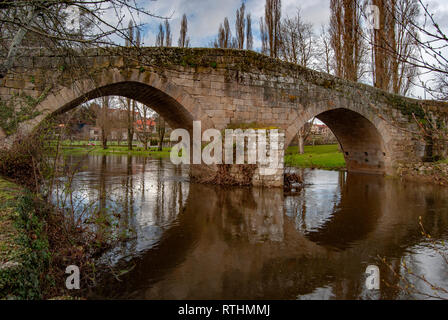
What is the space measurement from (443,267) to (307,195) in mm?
4727

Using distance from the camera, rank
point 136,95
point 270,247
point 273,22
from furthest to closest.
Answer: point 273,22 → point 136,95 → point 270,247

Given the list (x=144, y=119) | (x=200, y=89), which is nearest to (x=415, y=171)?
(x=200, y=89)

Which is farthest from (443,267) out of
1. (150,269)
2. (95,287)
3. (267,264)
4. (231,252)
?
(95,287)

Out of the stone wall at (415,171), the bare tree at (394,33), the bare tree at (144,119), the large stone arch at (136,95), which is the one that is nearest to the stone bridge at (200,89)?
the large stone arch at (136,95)

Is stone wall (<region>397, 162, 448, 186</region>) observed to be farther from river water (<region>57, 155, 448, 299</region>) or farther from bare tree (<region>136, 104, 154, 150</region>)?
bare tree (<region>136, 104, 154, 150</region>)

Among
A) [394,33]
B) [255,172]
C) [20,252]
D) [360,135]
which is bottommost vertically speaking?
[20,252]

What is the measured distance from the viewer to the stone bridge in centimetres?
679

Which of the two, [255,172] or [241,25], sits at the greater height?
[241,25]

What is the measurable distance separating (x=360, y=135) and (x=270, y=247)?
1222cm

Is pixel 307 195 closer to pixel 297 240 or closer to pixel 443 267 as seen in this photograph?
pixel 297 240

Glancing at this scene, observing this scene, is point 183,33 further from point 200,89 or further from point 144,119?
point 200,89

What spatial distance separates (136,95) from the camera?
972 cm

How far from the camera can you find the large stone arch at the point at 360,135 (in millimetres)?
12570

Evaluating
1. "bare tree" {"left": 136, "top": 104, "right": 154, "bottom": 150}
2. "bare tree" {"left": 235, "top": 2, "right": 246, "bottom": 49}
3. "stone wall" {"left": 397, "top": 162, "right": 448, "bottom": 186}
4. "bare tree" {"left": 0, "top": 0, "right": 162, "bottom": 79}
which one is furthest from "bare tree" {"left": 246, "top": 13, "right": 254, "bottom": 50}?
"bare tree" {"left": 0, "top": 0, "right": 162, "bottom": 79}
